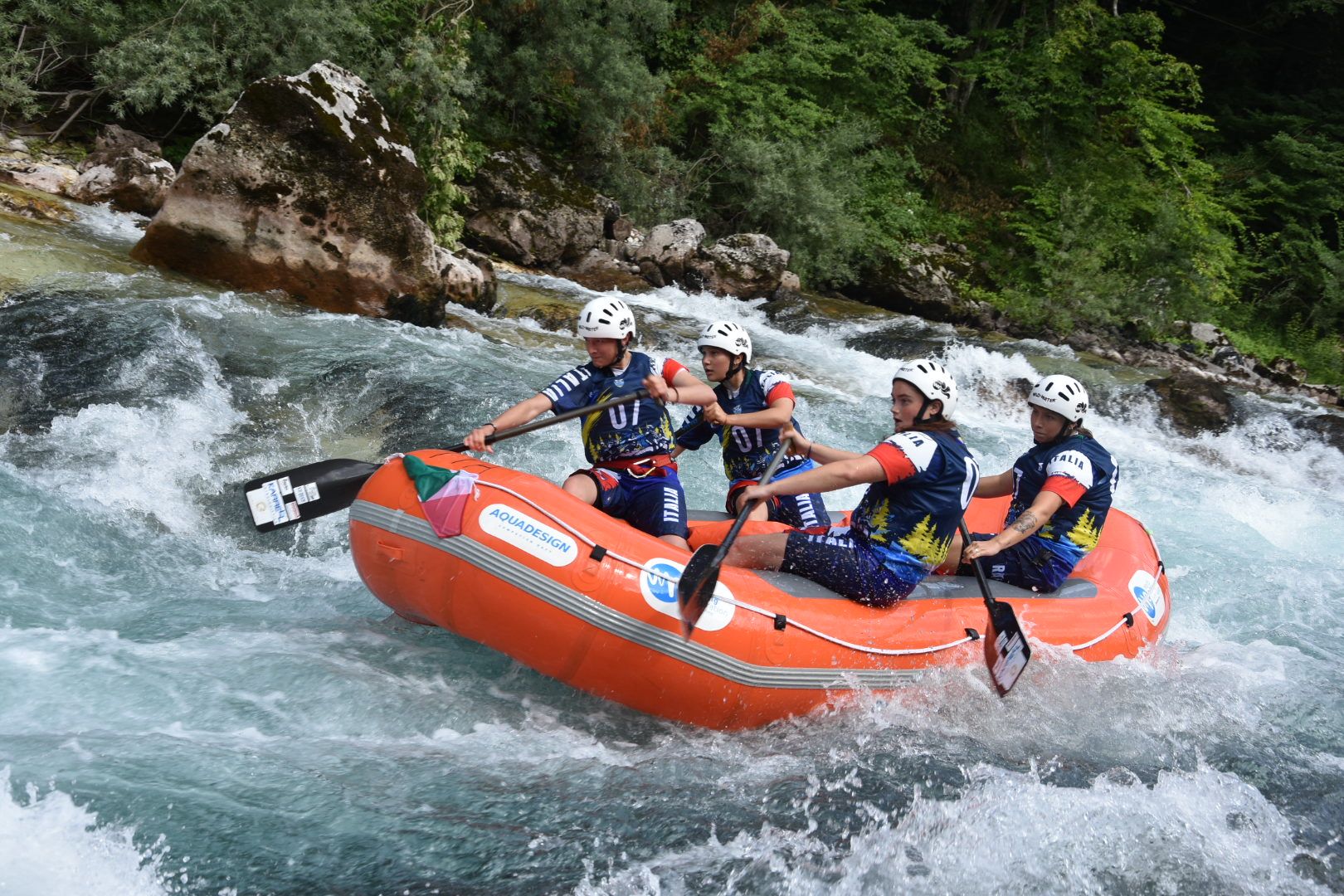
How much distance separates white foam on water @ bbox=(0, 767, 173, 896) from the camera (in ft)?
8.07

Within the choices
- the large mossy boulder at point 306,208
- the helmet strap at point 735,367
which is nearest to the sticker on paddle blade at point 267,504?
the helmet strap at point 735,367

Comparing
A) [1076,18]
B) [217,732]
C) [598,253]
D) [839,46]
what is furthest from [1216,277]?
[217,732]

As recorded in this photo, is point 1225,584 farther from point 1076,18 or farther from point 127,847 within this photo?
point 1076,18

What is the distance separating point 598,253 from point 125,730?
10.2 meters

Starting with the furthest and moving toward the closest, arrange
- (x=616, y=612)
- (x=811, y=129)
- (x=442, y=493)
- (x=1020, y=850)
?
1. (x=811, y=129)
2. (x=442, y=493)
3. (x=616, y=612)
4. (x=1020, y=850)

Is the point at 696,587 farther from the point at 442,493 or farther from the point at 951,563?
the point at 951,563

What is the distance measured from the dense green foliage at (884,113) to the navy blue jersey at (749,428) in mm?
Answer: 6787

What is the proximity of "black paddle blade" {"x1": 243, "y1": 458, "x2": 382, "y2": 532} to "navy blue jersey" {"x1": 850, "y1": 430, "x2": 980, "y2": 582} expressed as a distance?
2.22m

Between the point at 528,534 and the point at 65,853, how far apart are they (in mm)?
1760

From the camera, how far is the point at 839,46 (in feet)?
53.9

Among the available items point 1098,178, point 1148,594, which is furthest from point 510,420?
point 1098,178

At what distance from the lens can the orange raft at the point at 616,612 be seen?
3.70 m

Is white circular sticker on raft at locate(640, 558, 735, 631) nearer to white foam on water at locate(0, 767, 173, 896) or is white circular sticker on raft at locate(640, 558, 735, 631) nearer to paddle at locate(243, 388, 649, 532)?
paddle at locate(243, 388, 649, 532)

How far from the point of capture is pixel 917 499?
3.92 meters
